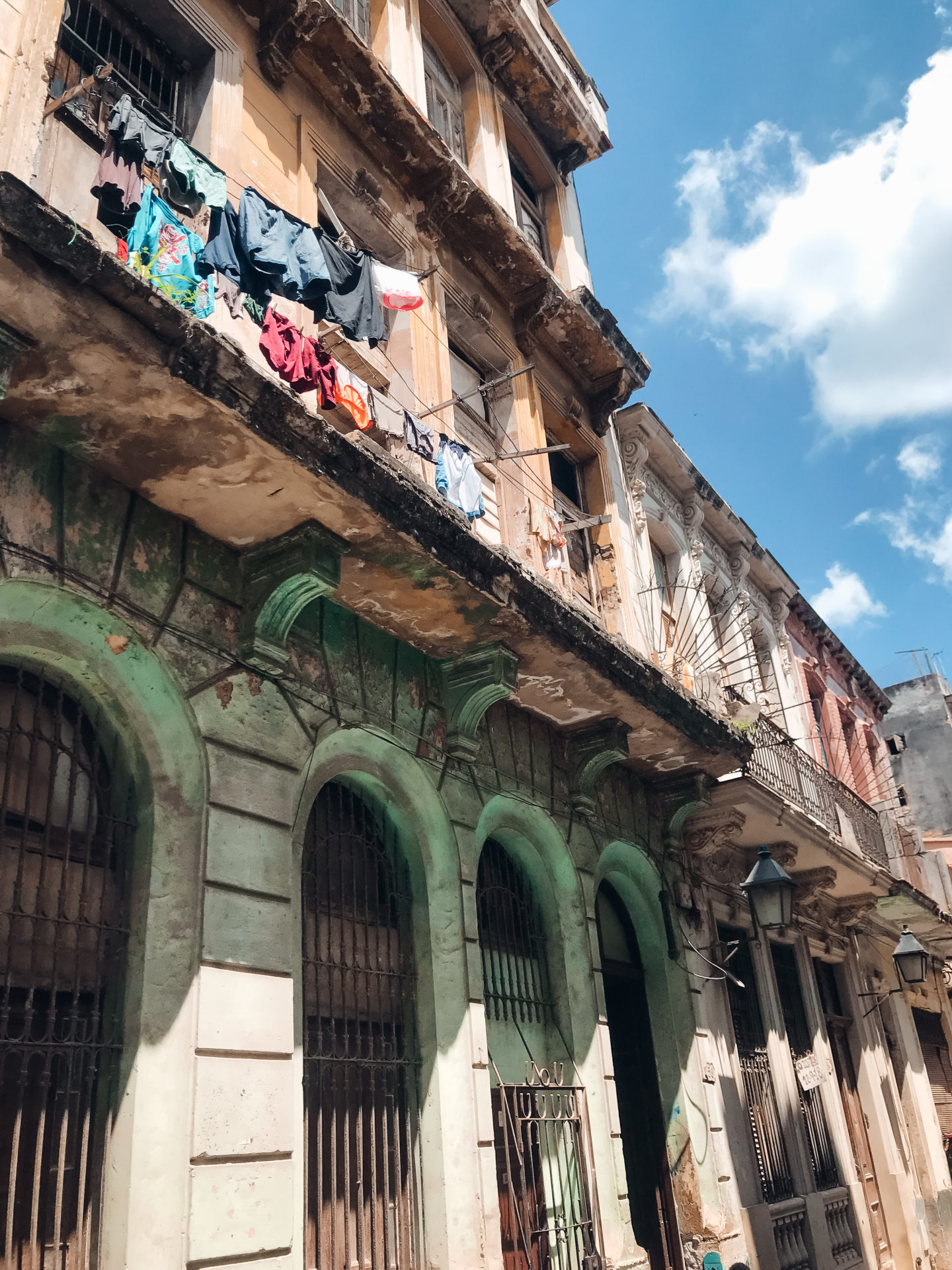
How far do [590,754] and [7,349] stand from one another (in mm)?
5684

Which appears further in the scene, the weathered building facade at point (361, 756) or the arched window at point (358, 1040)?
the arched window at point (358, 1040)

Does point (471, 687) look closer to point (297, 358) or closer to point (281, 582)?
point (281, 582)

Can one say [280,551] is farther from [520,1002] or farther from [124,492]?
[520,1002]

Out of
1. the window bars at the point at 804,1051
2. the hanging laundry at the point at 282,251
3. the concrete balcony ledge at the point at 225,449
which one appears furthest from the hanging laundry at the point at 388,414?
the window bars at the point at 804,1051

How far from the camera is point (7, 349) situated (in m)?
4.25

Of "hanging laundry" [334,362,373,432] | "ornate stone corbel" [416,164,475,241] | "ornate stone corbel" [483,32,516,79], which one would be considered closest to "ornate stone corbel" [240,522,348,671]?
"hanging laundry" [334,362,373,432]

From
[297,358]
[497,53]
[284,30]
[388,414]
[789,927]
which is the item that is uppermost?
[497,53]

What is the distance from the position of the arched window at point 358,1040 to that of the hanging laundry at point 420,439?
8.11ft

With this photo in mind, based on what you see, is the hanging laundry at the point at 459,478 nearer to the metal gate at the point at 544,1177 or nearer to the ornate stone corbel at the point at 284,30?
the ornate stone corbel at the point at 284,30

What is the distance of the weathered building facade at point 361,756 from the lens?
4.54 metres

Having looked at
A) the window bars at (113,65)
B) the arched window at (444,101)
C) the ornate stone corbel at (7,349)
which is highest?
the arched window at (444,101)

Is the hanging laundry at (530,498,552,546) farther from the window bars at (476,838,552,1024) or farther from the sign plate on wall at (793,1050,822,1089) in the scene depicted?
the sign plate on wall at (793,1050,822,1089)

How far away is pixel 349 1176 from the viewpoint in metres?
5.59

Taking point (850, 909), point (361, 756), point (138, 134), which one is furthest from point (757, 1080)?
point (138, 134)
